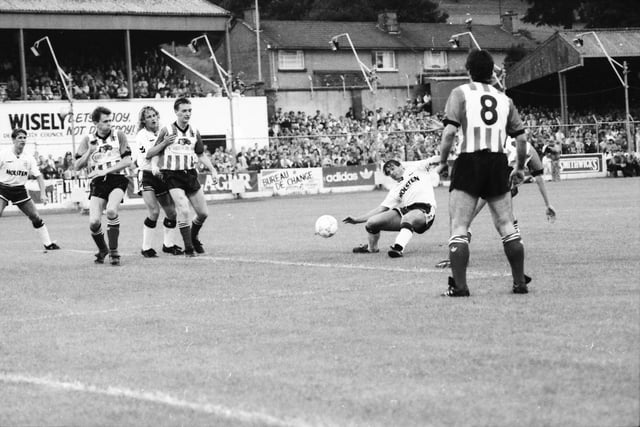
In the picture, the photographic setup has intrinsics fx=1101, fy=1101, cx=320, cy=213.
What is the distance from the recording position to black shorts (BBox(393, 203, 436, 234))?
1462 centimetres

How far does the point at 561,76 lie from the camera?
5941 cm

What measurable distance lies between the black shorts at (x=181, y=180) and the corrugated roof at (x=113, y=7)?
35537mm

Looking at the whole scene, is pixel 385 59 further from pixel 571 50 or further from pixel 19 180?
pixel 19 180

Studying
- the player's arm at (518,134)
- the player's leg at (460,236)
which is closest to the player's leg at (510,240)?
the player's leg at (460,236)

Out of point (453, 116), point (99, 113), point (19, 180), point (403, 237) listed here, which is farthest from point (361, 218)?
point (19, 180)

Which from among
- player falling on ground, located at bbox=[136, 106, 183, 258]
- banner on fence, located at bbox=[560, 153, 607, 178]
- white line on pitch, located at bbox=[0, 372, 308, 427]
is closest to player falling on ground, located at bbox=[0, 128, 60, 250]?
player falling on ground, located at bbox=[136, 106, 183, 258]

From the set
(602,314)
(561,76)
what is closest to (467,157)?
(602,314)

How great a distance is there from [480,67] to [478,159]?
79 cm

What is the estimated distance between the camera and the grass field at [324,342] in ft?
18.4

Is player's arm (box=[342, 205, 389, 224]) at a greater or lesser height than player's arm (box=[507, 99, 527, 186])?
lesser

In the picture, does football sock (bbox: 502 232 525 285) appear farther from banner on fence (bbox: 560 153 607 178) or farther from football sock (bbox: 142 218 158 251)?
banner on fence (bbox: 560 153 607 178)

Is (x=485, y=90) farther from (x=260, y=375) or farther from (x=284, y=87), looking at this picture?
(x=284, y=87)

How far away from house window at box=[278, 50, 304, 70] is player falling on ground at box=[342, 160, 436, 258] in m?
55.3

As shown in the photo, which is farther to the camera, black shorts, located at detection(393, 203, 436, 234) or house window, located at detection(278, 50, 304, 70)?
house window, located at detection(278, 50, 304, 70)
